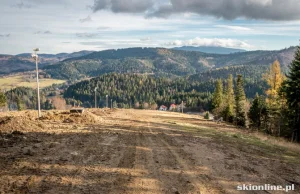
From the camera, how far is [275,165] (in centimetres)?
1508

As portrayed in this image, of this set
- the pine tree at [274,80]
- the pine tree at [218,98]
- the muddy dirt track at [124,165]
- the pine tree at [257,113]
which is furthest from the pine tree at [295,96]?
the pine tree at [218,98]

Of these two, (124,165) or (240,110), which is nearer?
(124,165)

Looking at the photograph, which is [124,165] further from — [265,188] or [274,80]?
[274,80]

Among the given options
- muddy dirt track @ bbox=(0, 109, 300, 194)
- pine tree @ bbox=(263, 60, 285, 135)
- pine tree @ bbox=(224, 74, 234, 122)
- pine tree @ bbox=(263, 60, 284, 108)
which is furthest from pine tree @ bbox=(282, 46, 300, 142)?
pine tree @ bbox=(224, 74, 234, 122)

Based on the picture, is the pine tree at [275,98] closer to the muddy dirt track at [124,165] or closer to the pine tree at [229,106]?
the pine tree at [229,106]

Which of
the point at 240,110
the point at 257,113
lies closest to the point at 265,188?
the point at 257,113

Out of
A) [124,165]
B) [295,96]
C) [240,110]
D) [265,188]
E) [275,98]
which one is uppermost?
[295,96]

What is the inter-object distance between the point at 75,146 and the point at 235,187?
9.99 metres

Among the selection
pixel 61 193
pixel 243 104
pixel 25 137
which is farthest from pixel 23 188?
pixel 243 104

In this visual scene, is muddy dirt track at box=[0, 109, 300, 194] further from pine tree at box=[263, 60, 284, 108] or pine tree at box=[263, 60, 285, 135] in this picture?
pine tree at box=[263, 60, 284, 108]

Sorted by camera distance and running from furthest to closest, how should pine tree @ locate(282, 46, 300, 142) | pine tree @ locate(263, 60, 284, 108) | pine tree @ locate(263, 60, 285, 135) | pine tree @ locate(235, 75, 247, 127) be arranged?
pine tree @ locate(235, 75, 247, 127) < pine tree @ locate(263, 60, 284, 108) < pine tree @ locate(263, 60, 285, 135) < pine tree @ locate(282, 46, 300, 142)

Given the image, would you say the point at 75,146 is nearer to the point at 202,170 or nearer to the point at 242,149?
the point at 202,170

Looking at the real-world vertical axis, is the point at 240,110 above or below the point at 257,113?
above

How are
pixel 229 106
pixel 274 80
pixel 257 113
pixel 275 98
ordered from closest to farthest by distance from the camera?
pixel 275 98
pixel 274 80
pixel 257 113
pixel 229 106
